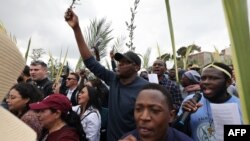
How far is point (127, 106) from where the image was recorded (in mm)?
3113

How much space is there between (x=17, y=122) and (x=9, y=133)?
0.23ft

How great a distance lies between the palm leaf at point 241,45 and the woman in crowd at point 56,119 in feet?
7.64

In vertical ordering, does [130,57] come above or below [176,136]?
above

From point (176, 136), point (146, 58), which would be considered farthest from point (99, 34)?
point (176, 136)

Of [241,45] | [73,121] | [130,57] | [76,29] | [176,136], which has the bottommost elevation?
[176,136]

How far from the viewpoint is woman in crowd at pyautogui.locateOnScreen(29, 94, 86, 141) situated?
305 centimetres

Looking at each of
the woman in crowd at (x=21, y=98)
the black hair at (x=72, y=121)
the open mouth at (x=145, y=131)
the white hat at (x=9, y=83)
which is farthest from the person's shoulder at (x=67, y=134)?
the white hat at (x=9, y=83)

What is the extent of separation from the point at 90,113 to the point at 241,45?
3357 millimetres

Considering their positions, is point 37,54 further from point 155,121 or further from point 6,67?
point 6,67

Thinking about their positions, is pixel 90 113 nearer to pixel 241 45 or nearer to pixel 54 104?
pixel 54 104

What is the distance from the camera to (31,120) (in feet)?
10.6

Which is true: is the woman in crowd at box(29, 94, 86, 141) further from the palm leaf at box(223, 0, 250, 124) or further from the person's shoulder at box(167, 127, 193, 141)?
the palm leaf at box(223, 0, 250, 124)

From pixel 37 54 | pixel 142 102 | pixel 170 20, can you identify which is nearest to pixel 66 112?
pixel 142 102

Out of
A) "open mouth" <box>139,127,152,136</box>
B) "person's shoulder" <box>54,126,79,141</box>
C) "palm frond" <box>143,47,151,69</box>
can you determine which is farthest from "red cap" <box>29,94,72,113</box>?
"palm frond" <box>143,47,151,69</box>
